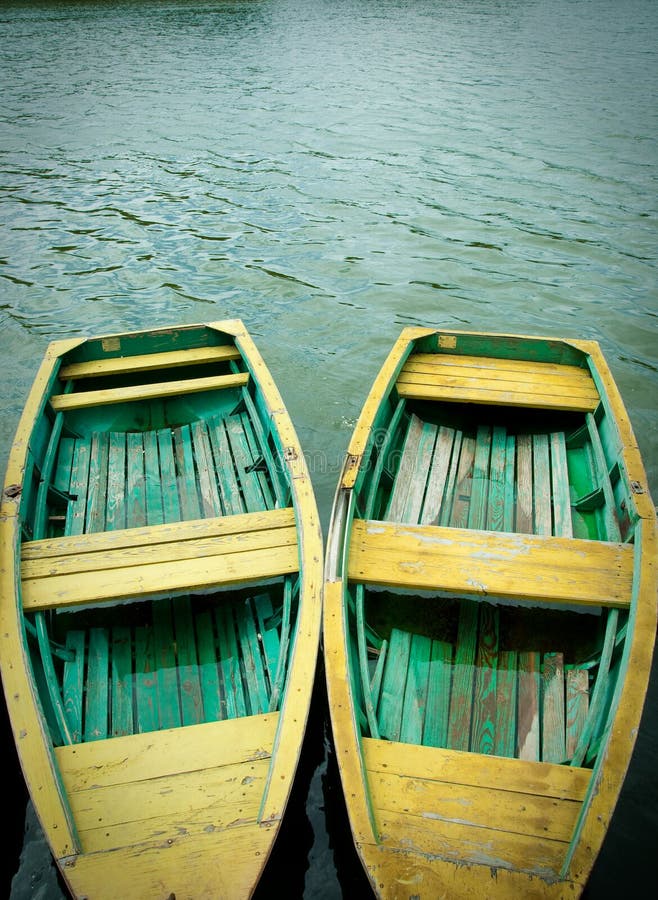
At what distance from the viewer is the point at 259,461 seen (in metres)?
5.43

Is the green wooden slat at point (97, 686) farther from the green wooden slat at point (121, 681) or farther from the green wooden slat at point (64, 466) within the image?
the green wooden slat at point (64, 466)

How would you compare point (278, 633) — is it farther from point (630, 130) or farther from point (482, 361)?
point (630, 130)

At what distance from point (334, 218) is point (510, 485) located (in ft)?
27.6

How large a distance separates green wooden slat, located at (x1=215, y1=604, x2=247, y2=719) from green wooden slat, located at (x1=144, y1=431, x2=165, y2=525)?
44.8 inches

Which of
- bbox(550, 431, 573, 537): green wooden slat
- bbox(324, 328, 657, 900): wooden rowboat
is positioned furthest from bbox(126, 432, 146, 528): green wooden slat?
bbox(550, 431, 573, 537): green wooden slat

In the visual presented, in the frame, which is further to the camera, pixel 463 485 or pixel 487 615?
pixel 463 485

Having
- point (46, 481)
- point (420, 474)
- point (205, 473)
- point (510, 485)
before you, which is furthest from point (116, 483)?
point (510, 485)

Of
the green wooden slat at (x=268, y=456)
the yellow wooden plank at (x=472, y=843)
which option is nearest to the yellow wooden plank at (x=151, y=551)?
the green wooden slat at (x=268, y=456)

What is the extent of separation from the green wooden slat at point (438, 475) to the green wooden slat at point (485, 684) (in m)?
0.92

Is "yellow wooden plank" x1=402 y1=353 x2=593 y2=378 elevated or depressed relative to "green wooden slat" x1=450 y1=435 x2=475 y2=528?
elevated

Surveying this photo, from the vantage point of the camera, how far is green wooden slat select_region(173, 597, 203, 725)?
12.2 ft

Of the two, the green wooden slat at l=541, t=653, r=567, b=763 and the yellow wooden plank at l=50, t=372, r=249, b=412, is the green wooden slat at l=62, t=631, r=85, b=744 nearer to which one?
Result: the yellow wooden plank at l=50, t=372, r=249, b=412

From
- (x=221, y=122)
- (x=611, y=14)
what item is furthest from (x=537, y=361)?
(x=611, y=14)

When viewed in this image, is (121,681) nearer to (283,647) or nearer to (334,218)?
(283,647)
